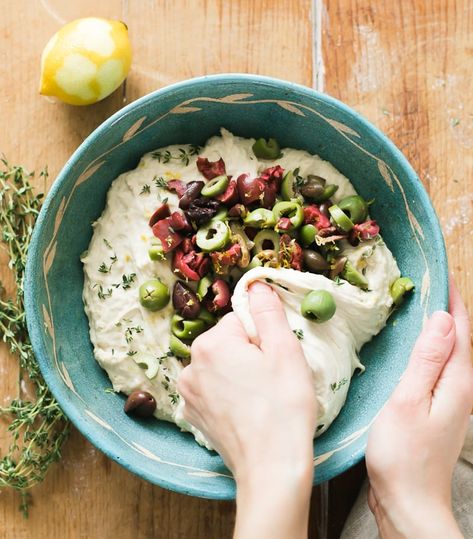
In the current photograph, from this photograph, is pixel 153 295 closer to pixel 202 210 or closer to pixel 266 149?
pixel 202 210

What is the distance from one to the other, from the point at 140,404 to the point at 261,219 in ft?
1.65

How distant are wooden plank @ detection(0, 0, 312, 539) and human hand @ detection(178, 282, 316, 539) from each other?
46cm

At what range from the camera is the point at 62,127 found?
6.05 ft

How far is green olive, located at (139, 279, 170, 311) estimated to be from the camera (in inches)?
63.9

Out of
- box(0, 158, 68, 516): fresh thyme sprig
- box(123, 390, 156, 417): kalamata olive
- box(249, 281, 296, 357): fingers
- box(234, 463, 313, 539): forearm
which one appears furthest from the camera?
box(0, 158, 68, 516): fresh thyme sprig

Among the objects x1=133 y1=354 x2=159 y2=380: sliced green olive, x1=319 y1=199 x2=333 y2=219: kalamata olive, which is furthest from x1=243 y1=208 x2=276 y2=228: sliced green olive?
x1=133 y1=354 x2=159 y2=380: sliced green olive

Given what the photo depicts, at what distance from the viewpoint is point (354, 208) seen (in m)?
1.69

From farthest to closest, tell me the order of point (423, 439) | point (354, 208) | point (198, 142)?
point (198, 142) < point (354, 208) < point (423, 439)

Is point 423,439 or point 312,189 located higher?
point 312,189

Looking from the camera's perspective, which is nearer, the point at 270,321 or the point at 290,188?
the point at 270,321

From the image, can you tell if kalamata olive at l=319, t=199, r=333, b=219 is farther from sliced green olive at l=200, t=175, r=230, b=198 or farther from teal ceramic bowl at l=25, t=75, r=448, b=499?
sliced green olive at l=200, t=175, r=230, b=198

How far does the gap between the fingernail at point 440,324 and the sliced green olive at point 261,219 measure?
0.41 meters

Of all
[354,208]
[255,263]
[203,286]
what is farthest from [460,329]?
[203,286]

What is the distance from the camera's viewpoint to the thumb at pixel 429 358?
1.48 m
